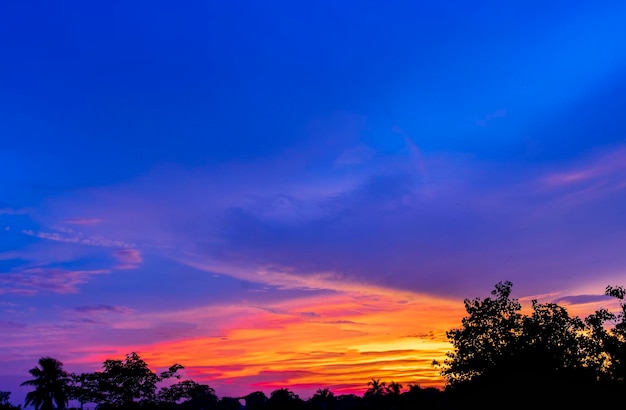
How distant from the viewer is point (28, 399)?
255 ft

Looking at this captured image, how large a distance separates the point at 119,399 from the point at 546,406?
4239 cm

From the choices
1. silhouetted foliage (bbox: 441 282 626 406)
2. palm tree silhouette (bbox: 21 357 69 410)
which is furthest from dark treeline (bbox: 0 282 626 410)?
palm tree silhouette (bbox: 21 357 69 410)

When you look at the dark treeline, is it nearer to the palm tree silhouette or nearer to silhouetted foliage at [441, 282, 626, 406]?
silhouetted foliage at [441, 282, 626, 406]

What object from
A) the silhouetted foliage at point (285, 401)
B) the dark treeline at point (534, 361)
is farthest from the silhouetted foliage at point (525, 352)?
the silhouetted foliage at point (285, 401)

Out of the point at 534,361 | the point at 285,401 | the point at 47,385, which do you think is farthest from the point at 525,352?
the point at 285,401

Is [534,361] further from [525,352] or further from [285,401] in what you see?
[285,401]

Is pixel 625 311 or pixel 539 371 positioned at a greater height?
pixel 625 311

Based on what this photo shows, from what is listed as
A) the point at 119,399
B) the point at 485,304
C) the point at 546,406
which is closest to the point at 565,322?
the point at 485,304

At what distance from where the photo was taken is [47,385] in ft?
259

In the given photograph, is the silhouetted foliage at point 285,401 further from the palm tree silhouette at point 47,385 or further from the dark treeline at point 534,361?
the dark treeline at point 534,361

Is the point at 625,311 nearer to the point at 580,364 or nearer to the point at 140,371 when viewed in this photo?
the point at 580,364

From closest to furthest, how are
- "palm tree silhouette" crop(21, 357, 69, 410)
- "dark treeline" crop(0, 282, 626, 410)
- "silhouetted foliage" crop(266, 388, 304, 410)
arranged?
"dark treeline" crop(0, 282, 626, 410), "palm tree silhouette" crop(21, 357, 69, 410), "silhouetted foliage" crop(266, 388, 304, 410)

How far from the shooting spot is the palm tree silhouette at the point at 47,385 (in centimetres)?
7781

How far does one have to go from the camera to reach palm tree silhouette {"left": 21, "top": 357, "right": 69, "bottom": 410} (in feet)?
255
